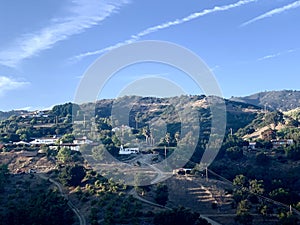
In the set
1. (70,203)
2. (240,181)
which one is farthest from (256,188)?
(70,203)

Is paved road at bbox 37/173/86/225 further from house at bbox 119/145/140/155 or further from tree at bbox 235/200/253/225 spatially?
house at bbox 119/145/140/155

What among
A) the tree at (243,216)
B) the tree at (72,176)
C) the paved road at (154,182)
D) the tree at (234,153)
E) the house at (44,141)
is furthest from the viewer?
the house at (44,141)

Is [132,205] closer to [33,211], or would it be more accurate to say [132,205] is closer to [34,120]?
[33,211]

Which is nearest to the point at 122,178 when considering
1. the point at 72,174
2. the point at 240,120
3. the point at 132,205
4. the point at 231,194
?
the point at 72,174

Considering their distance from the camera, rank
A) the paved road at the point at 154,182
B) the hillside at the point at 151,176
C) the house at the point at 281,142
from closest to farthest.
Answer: the paved road at the point at 154,182, the hillside at the point at 151,176, the house at the point at 281,142

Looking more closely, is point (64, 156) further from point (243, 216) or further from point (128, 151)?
point (243, 216)

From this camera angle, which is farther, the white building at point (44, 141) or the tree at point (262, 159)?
the white building at point (44, 141)

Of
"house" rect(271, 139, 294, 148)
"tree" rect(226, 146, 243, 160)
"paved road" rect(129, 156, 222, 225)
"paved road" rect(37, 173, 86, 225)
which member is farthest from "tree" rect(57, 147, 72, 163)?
"house" rect(271, 139, 294, 148)

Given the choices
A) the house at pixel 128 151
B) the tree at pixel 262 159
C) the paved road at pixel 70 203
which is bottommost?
the paved road at pixel 70 203

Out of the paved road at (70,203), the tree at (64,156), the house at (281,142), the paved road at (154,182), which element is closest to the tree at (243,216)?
the paved road at (154,182)

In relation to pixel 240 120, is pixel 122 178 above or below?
below

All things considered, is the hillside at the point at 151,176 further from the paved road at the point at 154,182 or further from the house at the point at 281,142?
the house at the point at 281,142
